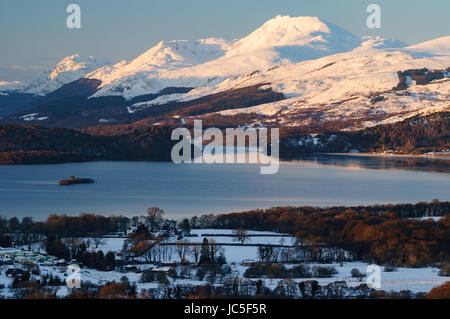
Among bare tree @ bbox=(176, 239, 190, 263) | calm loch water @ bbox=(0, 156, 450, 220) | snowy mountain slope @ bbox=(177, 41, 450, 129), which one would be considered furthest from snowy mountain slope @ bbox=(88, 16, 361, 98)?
bare tree @ bbox=(176, 239, 190, 263)

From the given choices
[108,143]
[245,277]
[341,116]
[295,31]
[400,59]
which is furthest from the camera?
[295,31]

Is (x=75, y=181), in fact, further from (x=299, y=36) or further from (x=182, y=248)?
(x=299, y=36)

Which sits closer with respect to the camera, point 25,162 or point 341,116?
point 25,162

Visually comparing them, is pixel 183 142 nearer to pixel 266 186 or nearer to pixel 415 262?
pixel 266 186

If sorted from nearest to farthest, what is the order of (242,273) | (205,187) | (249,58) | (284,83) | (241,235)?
(242,273) → (241,235) → (205,187) → (284,83) → (249,58)

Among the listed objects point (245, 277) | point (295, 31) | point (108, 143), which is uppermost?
point (295, 31)

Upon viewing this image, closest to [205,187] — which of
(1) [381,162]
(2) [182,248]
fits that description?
(2) [182,248]

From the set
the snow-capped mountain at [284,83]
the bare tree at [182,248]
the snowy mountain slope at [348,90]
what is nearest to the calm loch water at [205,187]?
the bare tree at [182,248]

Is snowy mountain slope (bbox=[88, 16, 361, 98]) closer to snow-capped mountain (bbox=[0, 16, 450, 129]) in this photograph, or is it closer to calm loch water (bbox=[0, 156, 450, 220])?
snow-capped mountain (bbox=[0, 16, 450, 129])

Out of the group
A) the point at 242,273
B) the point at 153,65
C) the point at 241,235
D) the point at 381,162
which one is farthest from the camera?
the point at 153,65
